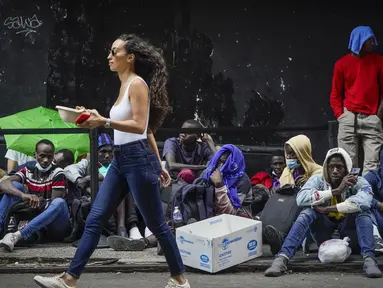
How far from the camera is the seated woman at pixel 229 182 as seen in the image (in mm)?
7676

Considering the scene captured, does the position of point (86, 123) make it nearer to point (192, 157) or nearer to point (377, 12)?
point (192, 157)

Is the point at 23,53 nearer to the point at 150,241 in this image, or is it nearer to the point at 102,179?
the point at 102,179

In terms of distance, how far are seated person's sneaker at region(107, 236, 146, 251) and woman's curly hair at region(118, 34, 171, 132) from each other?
1946 mm

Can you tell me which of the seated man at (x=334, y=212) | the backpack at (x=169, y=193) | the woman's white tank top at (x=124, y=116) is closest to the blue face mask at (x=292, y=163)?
the seated man at (x=334, y=212)

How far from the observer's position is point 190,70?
32.1ft

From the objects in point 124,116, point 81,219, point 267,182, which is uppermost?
point 124,116

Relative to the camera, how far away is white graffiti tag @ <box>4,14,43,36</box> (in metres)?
9.72

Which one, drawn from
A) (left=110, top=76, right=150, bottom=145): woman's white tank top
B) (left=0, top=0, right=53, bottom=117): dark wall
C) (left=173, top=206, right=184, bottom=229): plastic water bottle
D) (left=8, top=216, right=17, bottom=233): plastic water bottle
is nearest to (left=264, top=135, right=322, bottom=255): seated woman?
(left=173, top=206, right=184, bottom=229): plastic water bottle

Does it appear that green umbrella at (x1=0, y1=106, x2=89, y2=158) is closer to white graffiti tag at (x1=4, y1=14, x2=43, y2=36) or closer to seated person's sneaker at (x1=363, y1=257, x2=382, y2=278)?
white graffiti tag at (x1=4, y1=14, x2=43, y2=36)

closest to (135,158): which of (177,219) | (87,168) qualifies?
(177,219)

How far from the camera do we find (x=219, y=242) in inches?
268

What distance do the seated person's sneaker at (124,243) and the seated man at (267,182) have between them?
116cm

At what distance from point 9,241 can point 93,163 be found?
103cm

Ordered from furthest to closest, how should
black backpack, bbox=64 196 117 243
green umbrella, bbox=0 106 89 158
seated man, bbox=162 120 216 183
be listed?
1. green umbrella, bbox=0 106 89 158
2. seated man, bbox=162 120 216 183
3. black backpack, bbox=64 196 117 243
